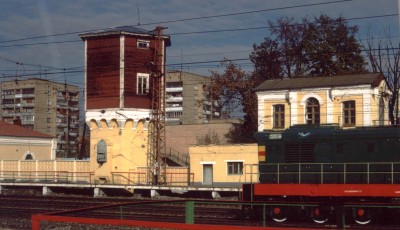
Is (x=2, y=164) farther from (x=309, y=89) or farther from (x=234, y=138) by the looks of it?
(x=309, y=89)

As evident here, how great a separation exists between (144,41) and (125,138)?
27.3 feet

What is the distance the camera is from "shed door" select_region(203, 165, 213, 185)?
46500mm

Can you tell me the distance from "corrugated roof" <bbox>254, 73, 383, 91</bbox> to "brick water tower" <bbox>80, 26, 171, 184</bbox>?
9425mm

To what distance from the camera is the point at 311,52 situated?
60531 mm

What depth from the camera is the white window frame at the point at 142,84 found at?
1970 inches

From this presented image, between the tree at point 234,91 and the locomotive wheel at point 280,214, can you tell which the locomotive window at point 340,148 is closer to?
the locomotive wheel at point 280,214

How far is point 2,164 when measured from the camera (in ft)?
185

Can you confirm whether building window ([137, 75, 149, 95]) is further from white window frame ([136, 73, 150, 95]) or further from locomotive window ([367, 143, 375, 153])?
locomotive window ([367, 143, 375, 153])

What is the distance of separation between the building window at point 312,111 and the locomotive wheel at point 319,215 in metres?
25.6

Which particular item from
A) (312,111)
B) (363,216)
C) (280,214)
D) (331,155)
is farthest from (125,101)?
(280,214)

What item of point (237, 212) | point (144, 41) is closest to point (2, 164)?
point (144, 41)

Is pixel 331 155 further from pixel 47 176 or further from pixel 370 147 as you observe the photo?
pixel 47 176

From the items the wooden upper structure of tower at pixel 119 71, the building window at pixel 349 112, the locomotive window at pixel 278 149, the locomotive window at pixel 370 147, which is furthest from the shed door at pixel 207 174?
the locomotive window at pixel 370 147

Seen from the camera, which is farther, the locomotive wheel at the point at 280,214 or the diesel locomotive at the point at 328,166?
the diesel locomotive at the point at 328,166
